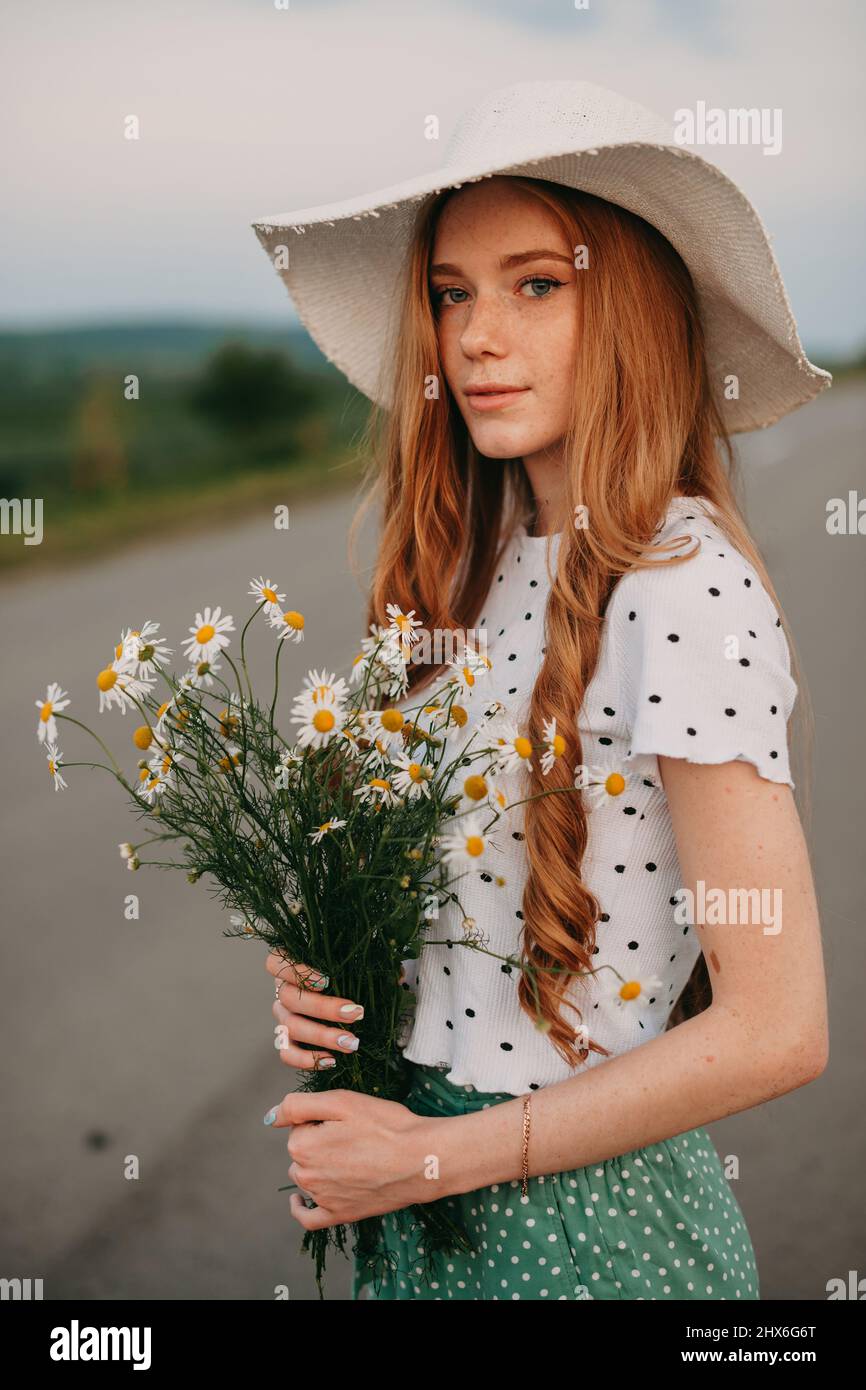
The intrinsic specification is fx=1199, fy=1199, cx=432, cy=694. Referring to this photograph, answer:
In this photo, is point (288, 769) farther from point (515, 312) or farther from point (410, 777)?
point (515, 312)

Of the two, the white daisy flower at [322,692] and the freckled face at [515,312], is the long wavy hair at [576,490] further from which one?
the white daisy flower at [322,692]

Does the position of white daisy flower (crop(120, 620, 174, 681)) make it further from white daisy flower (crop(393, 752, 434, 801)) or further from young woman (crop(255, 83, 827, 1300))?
young woman (crop(255, 83, 827, 1300))

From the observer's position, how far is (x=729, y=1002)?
4.47 feet

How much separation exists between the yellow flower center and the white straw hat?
0.77 m

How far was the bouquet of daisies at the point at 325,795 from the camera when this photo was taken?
1.42 metres

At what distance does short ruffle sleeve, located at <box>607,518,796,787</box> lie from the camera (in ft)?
4.42

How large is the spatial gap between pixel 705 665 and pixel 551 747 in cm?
20

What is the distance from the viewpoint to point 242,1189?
10.9 ft

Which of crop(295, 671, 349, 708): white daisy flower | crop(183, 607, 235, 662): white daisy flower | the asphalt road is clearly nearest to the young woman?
crop(295, 671, 349, 708): white daisy flower

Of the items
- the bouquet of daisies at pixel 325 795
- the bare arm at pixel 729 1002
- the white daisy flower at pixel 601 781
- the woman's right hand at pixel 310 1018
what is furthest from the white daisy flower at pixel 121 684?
the bare arm at pixel 729 1002

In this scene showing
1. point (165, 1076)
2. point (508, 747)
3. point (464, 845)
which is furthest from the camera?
point (165, 1076)

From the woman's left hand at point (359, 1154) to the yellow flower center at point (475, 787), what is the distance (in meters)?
0.43

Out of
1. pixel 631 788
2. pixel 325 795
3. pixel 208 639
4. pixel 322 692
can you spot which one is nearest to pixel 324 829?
pixel 325 795
